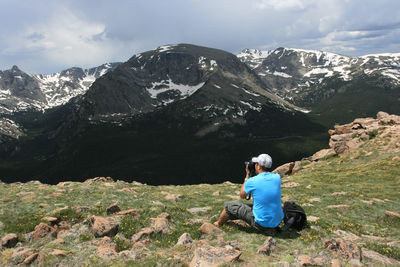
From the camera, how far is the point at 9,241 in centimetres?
1202

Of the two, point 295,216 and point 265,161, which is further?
point 295,216

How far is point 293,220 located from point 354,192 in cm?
1219

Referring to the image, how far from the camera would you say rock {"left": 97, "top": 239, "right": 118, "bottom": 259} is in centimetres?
1059

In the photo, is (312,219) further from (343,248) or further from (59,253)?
(59,253)

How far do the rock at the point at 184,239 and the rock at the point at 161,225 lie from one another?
1.34 m

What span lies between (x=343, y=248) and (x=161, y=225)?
27.0 ft

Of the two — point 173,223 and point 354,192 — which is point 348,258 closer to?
point 173,223

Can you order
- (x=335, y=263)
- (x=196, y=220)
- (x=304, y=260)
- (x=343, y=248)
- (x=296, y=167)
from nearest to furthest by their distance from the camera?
(x=335, y=263) → (x=304, y=260) → (x=343, y=248) → (x=196, y=220) → (x=296, y=167)

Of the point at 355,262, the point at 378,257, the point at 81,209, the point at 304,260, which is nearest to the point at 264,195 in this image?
the point at 304,260

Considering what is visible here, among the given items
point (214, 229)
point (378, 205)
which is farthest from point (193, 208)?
Result: point (378, 205)

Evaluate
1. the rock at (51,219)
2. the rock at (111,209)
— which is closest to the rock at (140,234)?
the rock at (111,209)

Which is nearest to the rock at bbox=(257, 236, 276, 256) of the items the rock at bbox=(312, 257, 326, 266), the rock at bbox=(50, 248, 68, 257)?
the rock at bbox=(312, 257, 326, 266)

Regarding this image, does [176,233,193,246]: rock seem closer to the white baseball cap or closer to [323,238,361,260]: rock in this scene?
the white baseball cap

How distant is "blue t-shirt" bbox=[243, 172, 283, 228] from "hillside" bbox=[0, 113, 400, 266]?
1.17 meters
